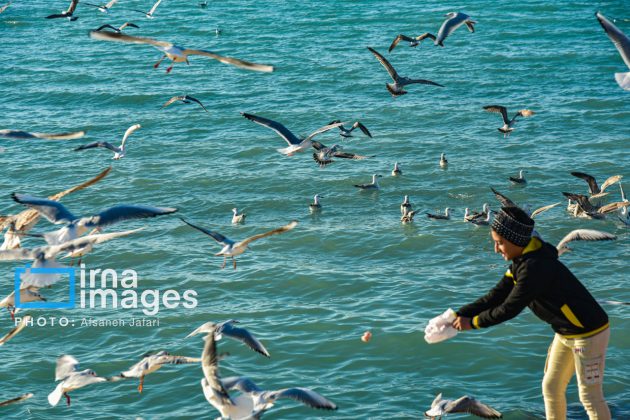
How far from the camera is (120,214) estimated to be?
11336mm

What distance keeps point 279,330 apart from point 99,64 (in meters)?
24.7

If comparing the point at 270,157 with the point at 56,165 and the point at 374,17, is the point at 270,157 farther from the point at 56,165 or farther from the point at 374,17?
the point at 374,17

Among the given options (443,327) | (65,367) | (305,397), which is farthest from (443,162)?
(443,327)

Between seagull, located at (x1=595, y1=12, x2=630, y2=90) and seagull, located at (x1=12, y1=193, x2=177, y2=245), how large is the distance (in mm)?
5058

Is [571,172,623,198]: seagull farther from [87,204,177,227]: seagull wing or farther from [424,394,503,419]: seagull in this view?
[87,204,177,227]: seagull wing

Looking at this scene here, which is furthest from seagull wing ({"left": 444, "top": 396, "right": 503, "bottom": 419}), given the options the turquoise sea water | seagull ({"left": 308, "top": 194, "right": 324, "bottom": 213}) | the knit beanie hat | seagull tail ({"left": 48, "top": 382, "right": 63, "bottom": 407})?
seagull ({"left": 308, "top": 194, "right": 324, "bottom": 213})

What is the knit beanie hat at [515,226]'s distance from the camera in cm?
737

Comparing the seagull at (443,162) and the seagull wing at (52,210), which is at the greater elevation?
the seagull wing at (52,210)

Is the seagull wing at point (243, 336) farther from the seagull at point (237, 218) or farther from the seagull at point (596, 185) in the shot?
the seagull at point (596, 185)

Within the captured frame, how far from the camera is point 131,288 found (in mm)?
16172

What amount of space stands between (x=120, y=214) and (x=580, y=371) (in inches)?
231

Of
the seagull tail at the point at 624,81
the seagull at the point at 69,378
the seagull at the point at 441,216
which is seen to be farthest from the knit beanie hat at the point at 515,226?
the seagull at the point at 441,216

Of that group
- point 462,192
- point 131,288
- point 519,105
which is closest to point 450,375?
point 131,288

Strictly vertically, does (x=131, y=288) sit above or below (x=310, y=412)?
below
